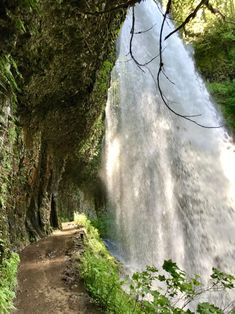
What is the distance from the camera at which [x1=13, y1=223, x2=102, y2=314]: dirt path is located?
4.71m

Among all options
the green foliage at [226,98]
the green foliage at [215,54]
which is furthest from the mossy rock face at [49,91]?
the green foliage at [215,54]

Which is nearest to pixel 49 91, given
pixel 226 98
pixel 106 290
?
pixel 106 290

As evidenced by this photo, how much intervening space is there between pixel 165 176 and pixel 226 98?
6829 mm

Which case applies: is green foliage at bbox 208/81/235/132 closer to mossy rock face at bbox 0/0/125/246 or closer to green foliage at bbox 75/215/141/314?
mossy rock face at bbox 0/0/125/246

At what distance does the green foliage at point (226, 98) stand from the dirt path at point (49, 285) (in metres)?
12.8

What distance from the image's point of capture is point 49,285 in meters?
Result: 5.52

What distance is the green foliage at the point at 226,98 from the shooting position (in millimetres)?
18422

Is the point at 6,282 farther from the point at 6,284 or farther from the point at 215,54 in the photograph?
the point at 215,54

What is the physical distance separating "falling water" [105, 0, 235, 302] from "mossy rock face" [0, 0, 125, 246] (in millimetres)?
2945

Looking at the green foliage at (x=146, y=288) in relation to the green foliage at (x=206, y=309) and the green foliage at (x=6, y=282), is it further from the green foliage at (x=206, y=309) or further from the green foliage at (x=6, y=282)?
the green foliage at (x=6, y=282)

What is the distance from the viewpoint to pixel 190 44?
20.8 metres

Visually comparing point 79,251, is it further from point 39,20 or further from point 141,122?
point 141,122

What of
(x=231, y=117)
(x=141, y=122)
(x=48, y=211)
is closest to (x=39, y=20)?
(x=48, y=211)

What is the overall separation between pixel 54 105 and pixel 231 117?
1288 cm
